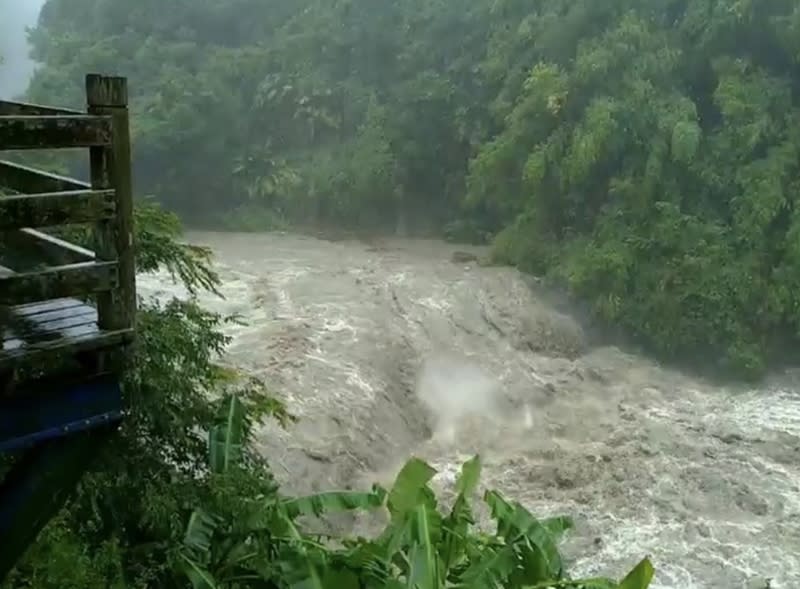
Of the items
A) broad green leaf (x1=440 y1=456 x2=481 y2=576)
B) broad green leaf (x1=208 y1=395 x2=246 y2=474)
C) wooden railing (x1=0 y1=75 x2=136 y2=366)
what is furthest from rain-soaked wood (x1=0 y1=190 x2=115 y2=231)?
broad green leaf (x1=440 y1=456 x2=481 y2=576)

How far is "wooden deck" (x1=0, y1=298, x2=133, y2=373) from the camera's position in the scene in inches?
105

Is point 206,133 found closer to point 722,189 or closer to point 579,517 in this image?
point 722,189

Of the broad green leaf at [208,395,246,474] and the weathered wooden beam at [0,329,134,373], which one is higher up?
the weathered wooden beam at [0,329,134,373]

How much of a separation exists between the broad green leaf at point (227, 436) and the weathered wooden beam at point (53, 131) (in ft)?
8.79

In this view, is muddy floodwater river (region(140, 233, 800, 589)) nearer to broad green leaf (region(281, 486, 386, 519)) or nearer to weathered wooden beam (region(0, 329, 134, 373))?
broad green leaf (region(281, 486, 386, 519))

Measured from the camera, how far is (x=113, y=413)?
2.98 metres

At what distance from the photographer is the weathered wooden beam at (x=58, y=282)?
264 centimetres

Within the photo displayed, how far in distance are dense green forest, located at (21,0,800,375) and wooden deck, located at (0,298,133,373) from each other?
1152 centimetres

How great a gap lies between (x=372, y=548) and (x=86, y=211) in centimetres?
267

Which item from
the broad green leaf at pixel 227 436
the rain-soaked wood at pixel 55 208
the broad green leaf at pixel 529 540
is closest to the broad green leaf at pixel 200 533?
the broad green leaf at pixel 227 436

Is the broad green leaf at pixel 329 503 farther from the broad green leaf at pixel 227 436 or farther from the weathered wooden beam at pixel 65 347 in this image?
the weathered wooden beam at pixel 65 347

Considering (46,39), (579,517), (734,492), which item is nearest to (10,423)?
(579,517)

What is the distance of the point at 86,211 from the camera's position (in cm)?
277

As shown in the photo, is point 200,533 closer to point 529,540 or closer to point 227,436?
point 227,436
